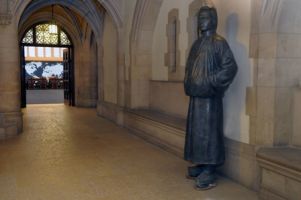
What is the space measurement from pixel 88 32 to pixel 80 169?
784 centimetres

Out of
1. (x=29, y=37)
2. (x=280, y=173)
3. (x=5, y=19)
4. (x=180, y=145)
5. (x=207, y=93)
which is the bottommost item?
(x=180, y=145)

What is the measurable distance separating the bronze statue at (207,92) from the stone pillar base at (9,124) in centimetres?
366

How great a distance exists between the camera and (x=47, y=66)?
22.6 m

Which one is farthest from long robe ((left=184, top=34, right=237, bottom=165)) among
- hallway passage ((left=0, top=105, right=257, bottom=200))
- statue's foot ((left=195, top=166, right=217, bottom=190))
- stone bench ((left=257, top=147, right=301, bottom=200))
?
stone bench ((left=257, top=147, right=301, bottom=200))

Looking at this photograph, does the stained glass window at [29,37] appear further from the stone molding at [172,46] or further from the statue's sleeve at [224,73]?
the statue's sleeve at [224,73]

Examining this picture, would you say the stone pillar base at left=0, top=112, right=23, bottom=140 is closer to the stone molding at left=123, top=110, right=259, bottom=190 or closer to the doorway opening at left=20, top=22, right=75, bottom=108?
the stone molding at left=123, top=110, right=259, bottom=190

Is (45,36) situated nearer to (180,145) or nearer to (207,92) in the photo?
(180,145)

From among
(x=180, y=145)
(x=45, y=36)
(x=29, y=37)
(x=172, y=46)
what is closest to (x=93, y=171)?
(x=180, y=145)

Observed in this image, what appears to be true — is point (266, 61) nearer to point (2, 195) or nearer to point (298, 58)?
point (298, 58)

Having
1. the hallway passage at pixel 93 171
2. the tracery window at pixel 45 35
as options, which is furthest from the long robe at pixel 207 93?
the tracery window at pixel 45 35

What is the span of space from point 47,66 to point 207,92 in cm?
2091

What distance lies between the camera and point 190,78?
3.23 m

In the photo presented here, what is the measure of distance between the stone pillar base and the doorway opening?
5.49 meters

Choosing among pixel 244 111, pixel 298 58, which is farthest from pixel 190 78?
pixel 298 58
